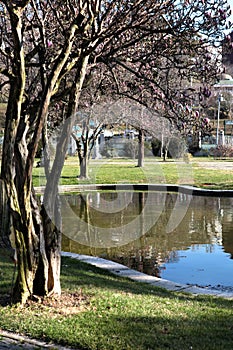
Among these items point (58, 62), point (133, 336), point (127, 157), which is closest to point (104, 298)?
point (133, 336)

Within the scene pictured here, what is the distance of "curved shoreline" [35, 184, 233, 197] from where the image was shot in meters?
16.4

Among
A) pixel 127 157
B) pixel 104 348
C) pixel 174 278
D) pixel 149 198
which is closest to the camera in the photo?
pixel 104 348

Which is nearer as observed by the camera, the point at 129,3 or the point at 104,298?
the point at 104,298

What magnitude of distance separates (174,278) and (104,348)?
3.60 meters

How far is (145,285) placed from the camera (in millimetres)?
6055

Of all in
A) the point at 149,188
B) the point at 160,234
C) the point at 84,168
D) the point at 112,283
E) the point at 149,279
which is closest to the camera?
the point at 112,283

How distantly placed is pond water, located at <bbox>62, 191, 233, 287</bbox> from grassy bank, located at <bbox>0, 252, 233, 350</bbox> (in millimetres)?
1830

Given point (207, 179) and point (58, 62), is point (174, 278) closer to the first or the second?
point (58, 62)

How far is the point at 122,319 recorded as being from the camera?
428 centimetres

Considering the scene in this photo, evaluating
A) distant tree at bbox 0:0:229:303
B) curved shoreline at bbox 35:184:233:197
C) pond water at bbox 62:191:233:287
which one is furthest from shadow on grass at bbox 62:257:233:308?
curved shoreline at bbox 35:184:233:197

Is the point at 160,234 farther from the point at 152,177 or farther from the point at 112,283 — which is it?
the point at 152,177

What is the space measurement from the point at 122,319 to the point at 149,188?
1395 centimetres

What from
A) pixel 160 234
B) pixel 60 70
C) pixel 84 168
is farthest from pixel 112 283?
pixel 84 168

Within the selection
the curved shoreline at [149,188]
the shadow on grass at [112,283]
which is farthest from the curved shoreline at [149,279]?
the curved shoreline at [149,188]
